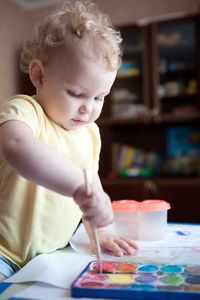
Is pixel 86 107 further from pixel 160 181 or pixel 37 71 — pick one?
pixel 160 181

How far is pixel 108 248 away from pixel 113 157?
7.97ft

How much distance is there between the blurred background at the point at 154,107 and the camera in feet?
9.11

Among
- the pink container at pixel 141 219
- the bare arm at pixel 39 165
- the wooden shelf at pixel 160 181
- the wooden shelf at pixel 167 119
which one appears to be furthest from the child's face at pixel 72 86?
the wooden shelf at pixel 167 119

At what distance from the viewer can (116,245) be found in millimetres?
707

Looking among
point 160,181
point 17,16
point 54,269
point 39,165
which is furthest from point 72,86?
point 17,16

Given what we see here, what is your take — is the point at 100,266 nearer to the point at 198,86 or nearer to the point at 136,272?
the point at 136,272

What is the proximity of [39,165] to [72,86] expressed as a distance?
0.19m

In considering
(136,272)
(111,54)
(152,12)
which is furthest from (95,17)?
(152,12)

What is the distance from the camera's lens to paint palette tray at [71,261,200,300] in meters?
0.47

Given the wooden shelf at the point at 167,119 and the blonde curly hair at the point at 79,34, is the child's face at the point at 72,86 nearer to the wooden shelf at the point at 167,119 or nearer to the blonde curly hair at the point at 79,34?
the blonde curly hair at the point at 79,34

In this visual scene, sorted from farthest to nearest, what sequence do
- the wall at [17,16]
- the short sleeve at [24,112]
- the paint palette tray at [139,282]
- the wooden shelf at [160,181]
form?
the wall at [17,16] → the wooden shelf at [160,181] → the short sleeve at [24,112] → the paint palette tray at [139,282]

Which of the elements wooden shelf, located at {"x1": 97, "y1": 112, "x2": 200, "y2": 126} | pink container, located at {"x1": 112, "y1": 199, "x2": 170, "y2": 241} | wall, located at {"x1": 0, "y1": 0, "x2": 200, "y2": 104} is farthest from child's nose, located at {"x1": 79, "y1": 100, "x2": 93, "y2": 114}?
wall, located at {"x1": 0, "y1": 0, "x2": 200, "y2": 104}

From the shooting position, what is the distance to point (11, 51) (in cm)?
344

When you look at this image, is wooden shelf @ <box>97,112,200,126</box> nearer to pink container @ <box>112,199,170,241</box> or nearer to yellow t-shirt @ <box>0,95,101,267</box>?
pink container @ <box>112,199,170,241</box>
